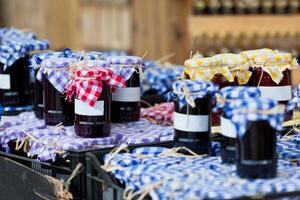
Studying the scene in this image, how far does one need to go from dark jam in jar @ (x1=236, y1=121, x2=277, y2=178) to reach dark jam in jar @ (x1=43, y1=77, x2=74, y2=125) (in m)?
0.83

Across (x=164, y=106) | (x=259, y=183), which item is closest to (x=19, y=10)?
(x=164, y=106)

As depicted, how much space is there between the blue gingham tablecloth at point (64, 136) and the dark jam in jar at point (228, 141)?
0.39 m

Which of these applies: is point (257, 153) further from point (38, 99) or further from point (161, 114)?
point (38, 99)

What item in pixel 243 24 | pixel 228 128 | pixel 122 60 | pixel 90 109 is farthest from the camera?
pixel 243 24

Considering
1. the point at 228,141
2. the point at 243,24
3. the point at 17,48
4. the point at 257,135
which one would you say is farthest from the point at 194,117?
the point at 243,24

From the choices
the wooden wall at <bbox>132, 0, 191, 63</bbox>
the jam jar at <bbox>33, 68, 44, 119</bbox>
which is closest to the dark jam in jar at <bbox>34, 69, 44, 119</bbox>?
the jam jar at <bbox>33, 68, 44, 119</bbox>

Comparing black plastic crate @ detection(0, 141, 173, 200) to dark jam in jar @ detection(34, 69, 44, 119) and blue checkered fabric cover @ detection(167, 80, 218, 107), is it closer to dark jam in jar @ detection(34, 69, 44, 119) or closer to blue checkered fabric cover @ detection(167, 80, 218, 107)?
blue checkered fabric cover @ detection(167, 80, 218, 107)

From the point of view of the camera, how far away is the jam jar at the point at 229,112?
193 cm

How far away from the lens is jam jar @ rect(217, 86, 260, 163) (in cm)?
193

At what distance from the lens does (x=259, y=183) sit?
1.83 metres

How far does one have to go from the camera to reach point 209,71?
2.34 metres

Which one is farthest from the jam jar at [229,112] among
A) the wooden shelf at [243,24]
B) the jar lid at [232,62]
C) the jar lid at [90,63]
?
the wooden shelf at [243,24]

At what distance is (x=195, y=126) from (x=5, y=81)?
1.07 m

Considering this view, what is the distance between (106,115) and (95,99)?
0.10m
